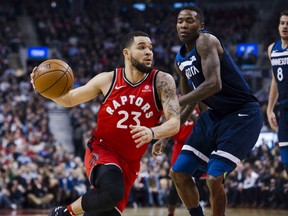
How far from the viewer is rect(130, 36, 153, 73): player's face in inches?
228

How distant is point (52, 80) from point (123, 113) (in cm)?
71

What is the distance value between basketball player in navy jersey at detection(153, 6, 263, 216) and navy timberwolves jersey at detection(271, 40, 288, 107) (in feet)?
3.13

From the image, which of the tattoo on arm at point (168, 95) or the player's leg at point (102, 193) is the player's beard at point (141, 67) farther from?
the player's leg at point (102, 193)

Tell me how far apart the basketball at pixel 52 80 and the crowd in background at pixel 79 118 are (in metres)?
8.66

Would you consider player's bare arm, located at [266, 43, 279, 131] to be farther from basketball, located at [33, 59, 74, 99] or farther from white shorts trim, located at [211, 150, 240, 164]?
basketball, located at [33, 59, 74, 99]

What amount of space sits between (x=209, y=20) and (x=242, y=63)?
631 cm

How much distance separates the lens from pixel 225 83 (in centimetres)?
618

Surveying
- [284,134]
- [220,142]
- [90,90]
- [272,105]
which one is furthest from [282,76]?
[90,90]

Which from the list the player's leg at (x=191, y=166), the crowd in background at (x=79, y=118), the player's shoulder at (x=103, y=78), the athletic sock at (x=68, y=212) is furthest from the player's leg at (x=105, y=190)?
the crowd in background at (x=79, y=118)

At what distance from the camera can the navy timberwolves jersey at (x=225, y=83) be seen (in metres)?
6.16

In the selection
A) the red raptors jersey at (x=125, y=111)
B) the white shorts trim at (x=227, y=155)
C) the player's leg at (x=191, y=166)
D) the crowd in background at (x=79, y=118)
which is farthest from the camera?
the crowd in background at (x=79, y=118)

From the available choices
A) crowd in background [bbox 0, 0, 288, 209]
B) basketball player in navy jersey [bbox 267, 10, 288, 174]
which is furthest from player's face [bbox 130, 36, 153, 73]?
crowd in background [bbox 0, 0, 288, 209]

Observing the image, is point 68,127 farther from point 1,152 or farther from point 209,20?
point 209,20

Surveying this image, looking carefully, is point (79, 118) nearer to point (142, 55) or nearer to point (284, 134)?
point (284, 134)
